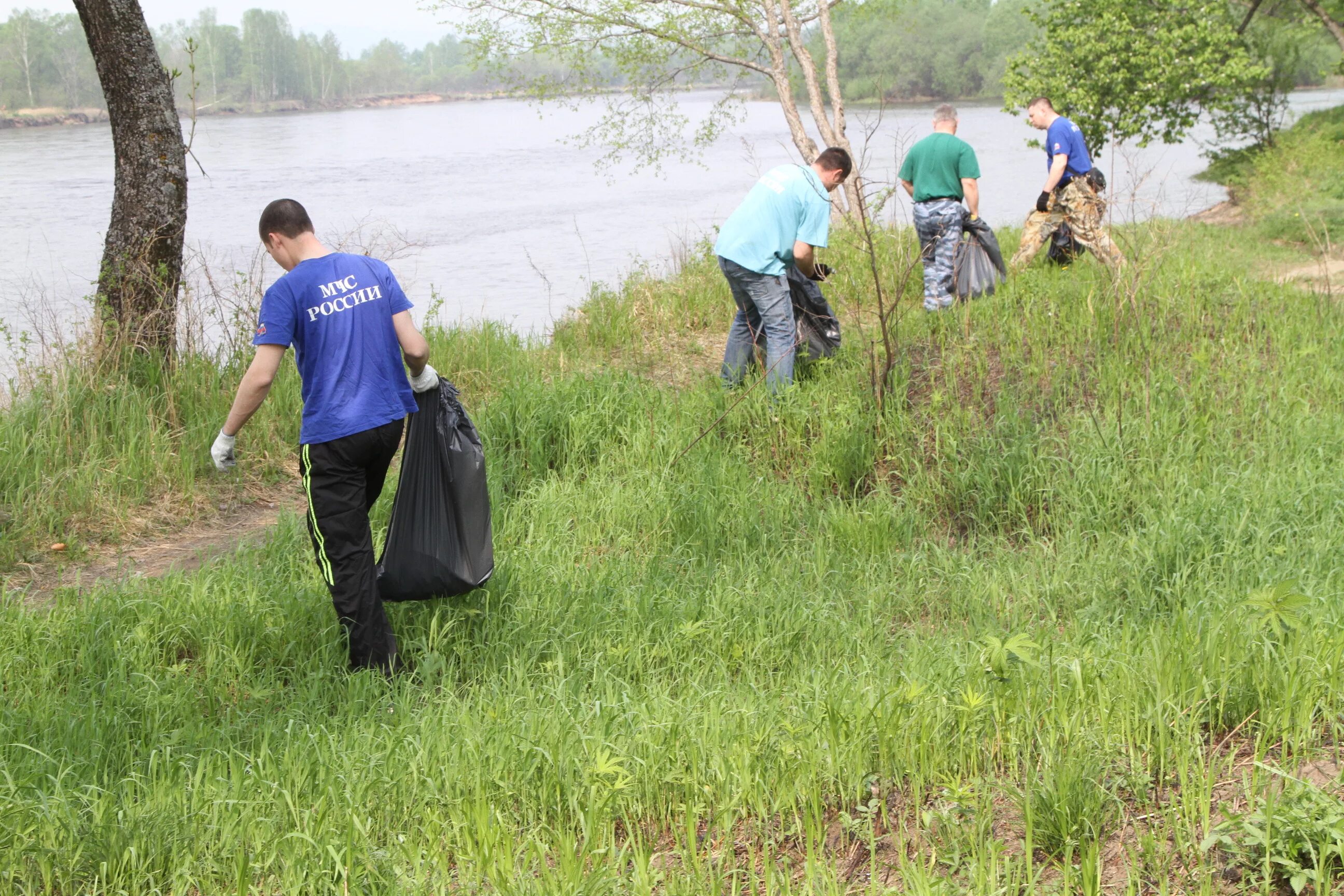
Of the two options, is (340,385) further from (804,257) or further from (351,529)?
(804,257)

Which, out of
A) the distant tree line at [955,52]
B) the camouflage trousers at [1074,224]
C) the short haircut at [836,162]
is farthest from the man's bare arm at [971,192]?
the distant tree line at [955,52]

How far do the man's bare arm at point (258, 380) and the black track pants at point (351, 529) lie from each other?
25 centimetres

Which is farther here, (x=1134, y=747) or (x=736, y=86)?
(x=736, y=86)

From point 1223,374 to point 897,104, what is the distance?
3994cm

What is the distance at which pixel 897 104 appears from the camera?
144ft

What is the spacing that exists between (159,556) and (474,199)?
1870 cm

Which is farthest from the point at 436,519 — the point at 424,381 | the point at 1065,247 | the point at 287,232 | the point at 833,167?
the point at 1065,247

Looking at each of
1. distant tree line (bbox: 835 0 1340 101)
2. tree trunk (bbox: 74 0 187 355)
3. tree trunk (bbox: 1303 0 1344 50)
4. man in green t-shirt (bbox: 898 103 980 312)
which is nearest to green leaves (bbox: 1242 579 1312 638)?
man in green t-shirt (bbox: 898 103 980 312)

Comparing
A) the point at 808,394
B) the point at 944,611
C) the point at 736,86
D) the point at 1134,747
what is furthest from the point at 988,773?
the point at 736,86

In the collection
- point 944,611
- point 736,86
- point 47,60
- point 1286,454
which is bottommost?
point 944,611

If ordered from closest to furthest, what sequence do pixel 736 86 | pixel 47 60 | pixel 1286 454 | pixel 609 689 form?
pixel 609 689
pixel 1286 454
pixel 736 86
pixel 47 60

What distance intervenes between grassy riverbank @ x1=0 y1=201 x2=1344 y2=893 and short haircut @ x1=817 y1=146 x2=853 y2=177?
3.91ft

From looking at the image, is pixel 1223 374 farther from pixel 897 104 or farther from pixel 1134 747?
pixel 897 104

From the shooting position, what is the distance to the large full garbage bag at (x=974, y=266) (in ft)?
28.5
